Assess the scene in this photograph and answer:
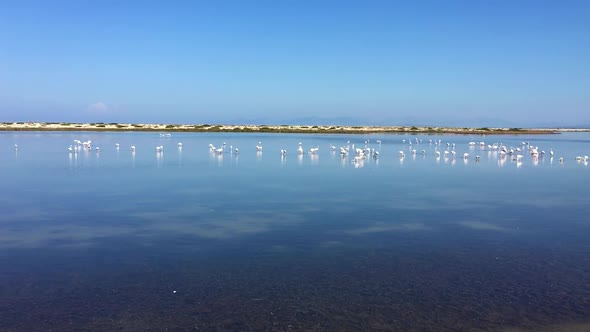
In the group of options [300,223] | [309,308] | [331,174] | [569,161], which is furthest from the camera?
[569,161]

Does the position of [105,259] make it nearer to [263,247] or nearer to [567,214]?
[263,247]

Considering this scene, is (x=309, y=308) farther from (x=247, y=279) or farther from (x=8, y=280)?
(x=8, y=280)

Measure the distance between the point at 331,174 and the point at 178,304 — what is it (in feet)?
56.4

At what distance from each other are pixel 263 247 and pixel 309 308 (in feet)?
10.3

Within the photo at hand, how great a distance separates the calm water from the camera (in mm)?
7102

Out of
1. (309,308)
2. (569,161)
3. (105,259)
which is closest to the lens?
(309,308)

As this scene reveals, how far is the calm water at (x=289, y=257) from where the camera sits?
23.3 feet

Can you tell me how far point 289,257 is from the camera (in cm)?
966

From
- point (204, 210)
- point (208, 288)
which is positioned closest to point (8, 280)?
point (208, 288)

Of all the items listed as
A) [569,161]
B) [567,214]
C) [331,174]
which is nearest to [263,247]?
[567,214]

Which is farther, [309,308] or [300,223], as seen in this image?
[300,223]

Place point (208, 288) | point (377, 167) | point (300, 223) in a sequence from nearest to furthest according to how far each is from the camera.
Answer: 1. point (208, 288)
2. point (300, 223)
3. point (377, 167)

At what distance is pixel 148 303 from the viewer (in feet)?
24.2

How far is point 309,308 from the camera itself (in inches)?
289
